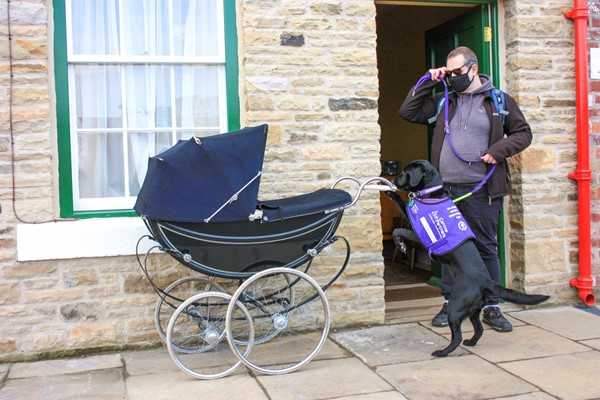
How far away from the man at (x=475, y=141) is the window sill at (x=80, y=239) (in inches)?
90.3

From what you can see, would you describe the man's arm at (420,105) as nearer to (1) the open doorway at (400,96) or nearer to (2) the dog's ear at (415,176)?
(2) the dog's ear at (415,176)

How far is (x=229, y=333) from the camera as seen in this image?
153 inches

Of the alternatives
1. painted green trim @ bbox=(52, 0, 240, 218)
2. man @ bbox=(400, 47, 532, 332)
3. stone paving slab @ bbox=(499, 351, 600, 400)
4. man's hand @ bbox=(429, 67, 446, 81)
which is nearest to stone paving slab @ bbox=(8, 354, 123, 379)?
painted green trim @ bbox=(52, 0, 240, 218)

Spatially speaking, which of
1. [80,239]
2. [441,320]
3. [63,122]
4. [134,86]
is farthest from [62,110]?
[441,320]

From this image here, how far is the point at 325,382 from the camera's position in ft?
13.0

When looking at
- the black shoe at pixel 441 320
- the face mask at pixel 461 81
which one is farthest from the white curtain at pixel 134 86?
the black shoe at pixel 441 320

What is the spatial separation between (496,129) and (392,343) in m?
1.74

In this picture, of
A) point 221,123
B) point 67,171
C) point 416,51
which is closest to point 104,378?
point 67,171

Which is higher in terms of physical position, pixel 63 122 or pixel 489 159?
pixel 63 122

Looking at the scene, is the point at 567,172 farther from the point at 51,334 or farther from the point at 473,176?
the point at 51,334

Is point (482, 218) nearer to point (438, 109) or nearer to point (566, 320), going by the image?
point (438, 109)

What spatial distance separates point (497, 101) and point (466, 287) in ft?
4.88

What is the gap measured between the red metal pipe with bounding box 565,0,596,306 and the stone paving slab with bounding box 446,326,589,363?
0.93 m

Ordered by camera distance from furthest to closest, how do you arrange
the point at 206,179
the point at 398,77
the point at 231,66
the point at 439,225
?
the point at 398,77
the point at 231,66
the point at 439,225
the point at 206,179
